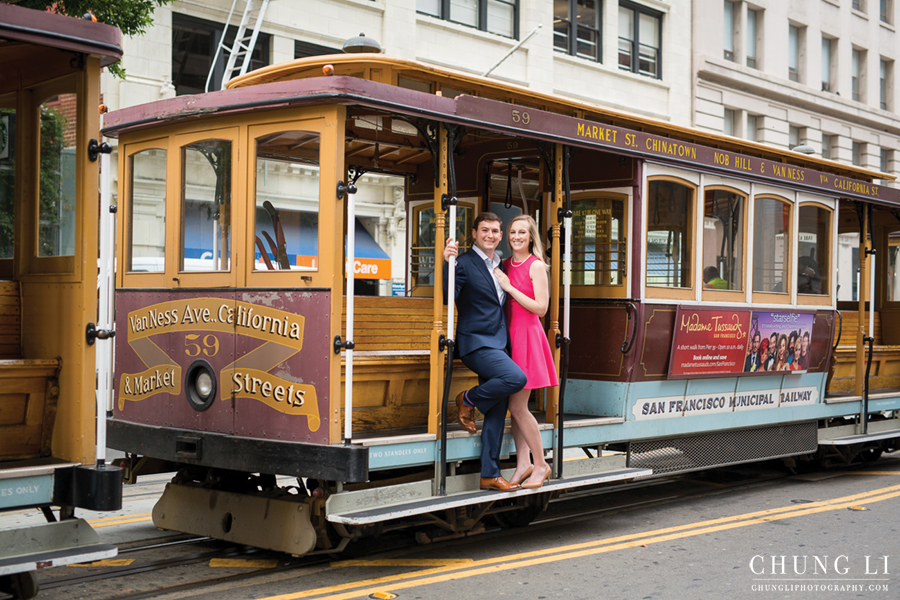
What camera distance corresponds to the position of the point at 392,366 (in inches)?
266

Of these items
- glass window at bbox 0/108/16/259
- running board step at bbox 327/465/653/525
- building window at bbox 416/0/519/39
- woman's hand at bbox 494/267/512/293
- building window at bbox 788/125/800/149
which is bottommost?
running board step at bbox 327/465/653/525

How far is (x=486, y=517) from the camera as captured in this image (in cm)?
801

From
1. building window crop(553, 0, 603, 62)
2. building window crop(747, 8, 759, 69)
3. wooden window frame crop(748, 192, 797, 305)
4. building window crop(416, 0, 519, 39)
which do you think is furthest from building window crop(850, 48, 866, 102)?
wooden window frame crop(748, 192, 797, 305)

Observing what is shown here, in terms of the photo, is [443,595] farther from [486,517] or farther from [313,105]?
[313,105]

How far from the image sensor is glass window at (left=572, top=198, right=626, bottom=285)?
8.30 meters

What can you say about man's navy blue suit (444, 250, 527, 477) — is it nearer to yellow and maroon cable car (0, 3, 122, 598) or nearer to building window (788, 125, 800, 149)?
yellow and maroon cable car (0, 3, 122, 598)

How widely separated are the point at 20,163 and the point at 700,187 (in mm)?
5717

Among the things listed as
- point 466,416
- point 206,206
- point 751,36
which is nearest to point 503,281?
point 466,416

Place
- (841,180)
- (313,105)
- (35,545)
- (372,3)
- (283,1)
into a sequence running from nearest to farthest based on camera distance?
(35,545), (313,105), (841,180), (283,1), (372,3)

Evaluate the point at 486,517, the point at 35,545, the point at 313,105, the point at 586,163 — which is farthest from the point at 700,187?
the point at 35,545

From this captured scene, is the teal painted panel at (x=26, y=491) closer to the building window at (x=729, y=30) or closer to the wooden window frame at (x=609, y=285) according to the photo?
the wooden window frame at (x=609, y=285)

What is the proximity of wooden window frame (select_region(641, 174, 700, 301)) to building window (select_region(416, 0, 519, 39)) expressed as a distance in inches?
540

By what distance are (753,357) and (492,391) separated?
3832 mm

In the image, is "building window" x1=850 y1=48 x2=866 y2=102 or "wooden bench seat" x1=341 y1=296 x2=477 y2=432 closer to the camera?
"wooden bench seat" x1=341 y1=296 x2=477 y2=432
